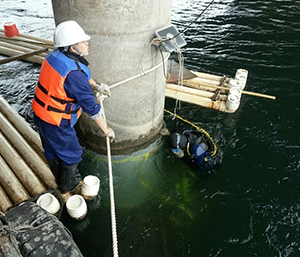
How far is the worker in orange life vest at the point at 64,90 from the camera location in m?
3.04

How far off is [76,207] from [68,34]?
8.81 ft

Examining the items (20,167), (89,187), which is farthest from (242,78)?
(20,167)

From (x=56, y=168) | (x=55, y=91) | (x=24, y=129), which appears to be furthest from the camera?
(x=24, y=129)

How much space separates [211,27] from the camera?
38.2 feet

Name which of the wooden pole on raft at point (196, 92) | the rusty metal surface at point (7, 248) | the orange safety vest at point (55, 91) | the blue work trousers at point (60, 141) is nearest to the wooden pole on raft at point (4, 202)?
the blue work trousers at point (60, 141)

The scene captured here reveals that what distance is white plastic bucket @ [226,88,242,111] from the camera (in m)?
6.38

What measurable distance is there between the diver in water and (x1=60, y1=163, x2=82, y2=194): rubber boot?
1959mm

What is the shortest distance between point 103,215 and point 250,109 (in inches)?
190

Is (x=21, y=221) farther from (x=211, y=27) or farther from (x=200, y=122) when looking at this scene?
(x=211, y=27)

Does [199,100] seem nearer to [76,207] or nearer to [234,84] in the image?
[234,84]

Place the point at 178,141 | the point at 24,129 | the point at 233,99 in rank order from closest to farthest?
the point at 178,141
the point at 24,129
the point at 233,99

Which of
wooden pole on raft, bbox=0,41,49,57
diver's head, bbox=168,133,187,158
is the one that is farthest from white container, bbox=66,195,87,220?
wooden pole on raft, bbox=0,41,49,57

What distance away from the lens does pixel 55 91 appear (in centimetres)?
316

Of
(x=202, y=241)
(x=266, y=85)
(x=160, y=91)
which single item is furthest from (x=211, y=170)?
(x=266, y=85)
